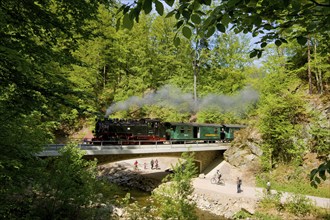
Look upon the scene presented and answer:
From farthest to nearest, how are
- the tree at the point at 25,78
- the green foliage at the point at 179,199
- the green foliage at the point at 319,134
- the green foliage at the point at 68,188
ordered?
the green foliage at the point at 319,134 → the green foliage at the point at 68,188 → the green foliage at the point at 179,199 → the tree at the point at 25,78

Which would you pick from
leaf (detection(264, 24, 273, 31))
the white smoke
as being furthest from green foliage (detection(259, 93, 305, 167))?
leaf (detection(264, 24, 273, 31))

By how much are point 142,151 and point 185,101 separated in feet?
51.3

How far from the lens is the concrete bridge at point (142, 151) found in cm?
1928

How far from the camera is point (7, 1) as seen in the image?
5926 millimetres

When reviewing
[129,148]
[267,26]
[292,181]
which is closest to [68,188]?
[129,148]

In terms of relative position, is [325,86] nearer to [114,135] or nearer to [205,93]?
[205,93]

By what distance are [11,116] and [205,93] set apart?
103 ft

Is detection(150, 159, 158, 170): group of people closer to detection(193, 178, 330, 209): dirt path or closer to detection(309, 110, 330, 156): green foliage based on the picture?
detection(193, 178, 330, 209): dirt path

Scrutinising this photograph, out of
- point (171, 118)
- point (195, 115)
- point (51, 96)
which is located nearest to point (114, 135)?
point (171, 118)

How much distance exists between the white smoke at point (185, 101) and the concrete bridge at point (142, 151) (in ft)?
24.5

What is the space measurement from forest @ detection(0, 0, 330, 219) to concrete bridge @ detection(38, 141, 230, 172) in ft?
7.81

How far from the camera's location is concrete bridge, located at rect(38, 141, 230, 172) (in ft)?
63.2

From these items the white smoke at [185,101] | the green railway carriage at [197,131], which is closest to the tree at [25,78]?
the green railway carriage at [197,131]

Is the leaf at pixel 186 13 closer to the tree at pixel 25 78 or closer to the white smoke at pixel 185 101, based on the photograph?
the tree at pixel 25 78
